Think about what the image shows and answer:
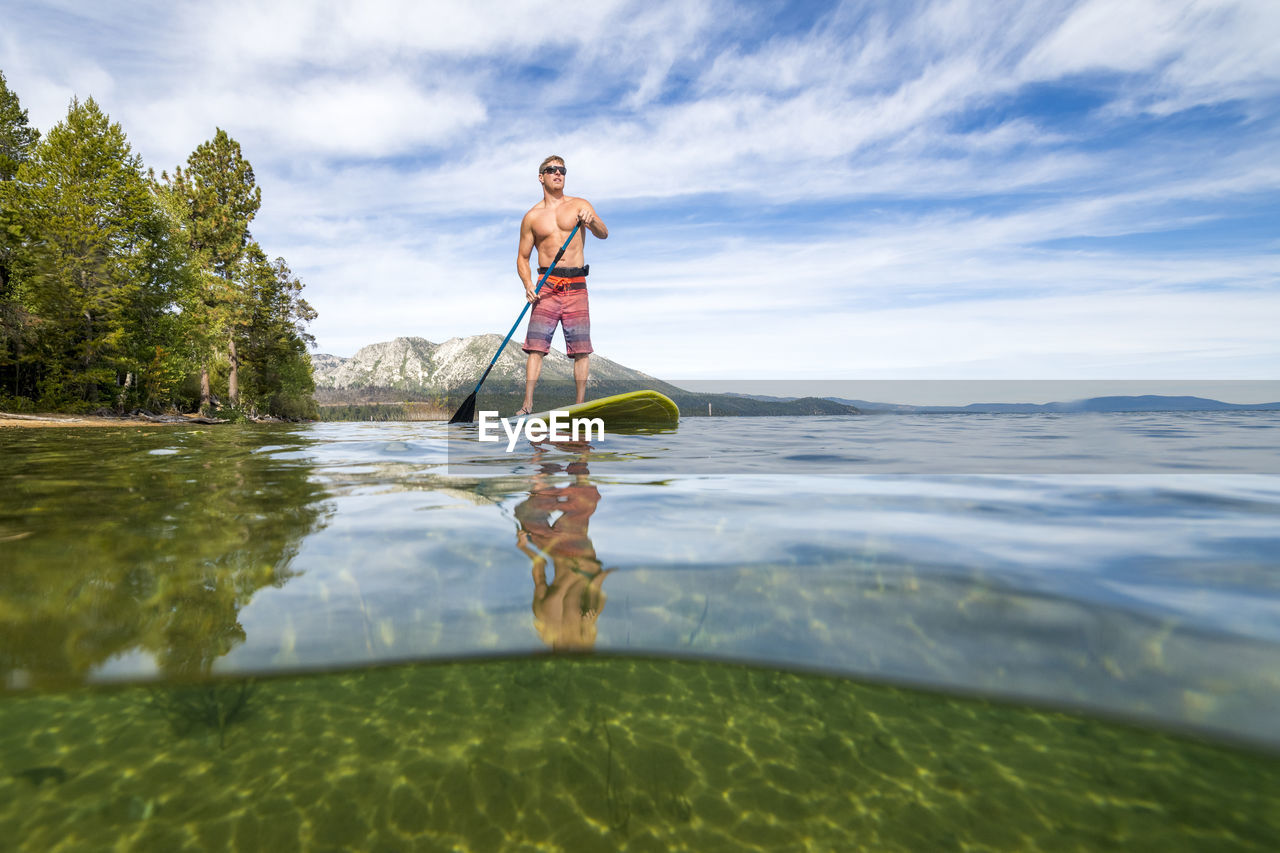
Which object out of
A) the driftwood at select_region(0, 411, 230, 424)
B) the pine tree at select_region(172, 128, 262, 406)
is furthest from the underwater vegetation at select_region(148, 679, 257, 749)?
the pine tree at select_region(172, 128, 262, 406)

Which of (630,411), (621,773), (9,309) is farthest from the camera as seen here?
(9,309)

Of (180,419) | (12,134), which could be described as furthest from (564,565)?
(12,134)

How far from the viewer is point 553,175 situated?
8.95m

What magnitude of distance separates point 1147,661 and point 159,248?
1415 inches

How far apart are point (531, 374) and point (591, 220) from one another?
2560 millimetres

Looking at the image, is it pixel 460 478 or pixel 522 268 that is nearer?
pixel 460 478

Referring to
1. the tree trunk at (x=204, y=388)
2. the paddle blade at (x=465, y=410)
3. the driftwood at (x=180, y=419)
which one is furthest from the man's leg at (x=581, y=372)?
the tree trunk at (x=204, y=388)

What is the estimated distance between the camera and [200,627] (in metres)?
1.98

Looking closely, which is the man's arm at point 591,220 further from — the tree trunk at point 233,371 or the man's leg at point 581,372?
the tree trunk at point 233,371

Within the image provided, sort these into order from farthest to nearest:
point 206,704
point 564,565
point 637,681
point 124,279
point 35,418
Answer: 1. point 124,279
2. point 35,418
3. point 564,565
4. point 637,681
5. point 206,704

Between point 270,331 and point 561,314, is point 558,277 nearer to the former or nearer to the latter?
point 561,314

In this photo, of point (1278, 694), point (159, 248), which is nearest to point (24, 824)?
point (1278, 694)

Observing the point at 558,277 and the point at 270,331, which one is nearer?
the point at 558,277

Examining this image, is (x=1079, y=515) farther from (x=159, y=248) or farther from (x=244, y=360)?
(x=244, y=360)
